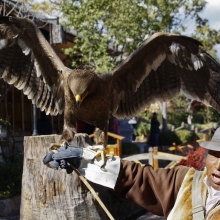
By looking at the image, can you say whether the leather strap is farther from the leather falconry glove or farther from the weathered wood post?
the weathered wood post

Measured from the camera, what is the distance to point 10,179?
7238mm

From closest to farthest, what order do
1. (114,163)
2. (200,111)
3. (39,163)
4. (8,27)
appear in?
(114,163) → (39,163) → (8,27) → (200,111)

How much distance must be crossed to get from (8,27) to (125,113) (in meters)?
1.72

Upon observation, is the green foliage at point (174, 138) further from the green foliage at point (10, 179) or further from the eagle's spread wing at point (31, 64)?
the eagle's spread wing at point (31, 64)

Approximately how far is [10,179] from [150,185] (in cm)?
514

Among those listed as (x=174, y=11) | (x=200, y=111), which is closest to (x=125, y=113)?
(x=174, y=11)

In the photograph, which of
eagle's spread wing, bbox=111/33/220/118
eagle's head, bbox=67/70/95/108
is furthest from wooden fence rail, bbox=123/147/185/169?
eagle's head, bbox=67/70/95/108

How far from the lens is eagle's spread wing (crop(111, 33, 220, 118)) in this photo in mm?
4859

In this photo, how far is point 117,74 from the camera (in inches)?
200

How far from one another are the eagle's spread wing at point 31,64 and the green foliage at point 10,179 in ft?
7.05

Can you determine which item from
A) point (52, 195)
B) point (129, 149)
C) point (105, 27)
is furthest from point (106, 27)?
point (52, 195)

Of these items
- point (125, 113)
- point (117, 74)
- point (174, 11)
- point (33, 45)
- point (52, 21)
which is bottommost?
point (125, 113)

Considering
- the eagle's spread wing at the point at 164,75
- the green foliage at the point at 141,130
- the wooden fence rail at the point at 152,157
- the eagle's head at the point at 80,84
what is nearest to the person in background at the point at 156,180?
the eagle's head at the point at 80,84

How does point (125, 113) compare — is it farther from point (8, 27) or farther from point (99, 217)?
point (99, 217)
